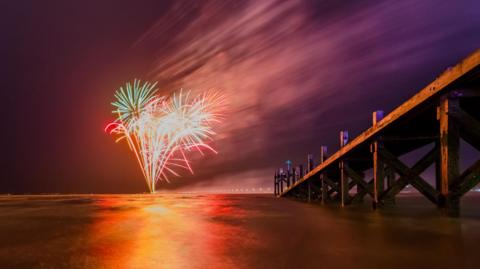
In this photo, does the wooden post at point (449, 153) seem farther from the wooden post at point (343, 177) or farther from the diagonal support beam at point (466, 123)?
the wooden post at point (343, 177)

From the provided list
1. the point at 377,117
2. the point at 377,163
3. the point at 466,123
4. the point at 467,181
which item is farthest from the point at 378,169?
the point at 466,123

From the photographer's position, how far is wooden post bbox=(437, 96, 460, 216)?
791 cm

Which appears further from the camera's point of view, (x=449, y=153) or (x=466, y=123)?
(x=449, y=153)

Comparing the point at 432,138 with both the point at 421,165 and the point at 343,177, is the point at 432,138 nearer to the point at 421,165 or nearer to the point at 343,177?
the point at 421,165

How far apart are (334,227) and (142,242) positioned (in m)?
3.81

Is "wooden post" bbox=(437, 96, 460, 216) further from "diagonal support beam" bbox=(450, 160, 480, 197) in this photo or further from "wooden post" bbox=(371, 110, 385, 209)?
"wooden post" bbox=(371, 110, 385, 209)

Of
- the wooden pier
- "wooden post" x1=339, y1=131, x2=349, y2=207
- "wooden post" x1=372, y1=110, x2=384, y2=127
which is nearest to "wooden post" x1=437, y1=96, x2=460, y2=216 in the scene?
the wooden pier

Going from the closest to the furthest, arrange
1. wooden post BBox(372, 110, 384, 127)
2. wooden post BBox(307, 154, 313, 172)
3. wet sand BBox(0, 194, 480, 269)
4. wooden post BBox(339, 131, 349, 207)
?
wet sand BBox(0, 194, 480, 269) < wooden post BBox(372, 110, 384, 127) < wooden post BBox(339, 131, 349, 207) < wooden post BBox(307, 154, 313, 172)

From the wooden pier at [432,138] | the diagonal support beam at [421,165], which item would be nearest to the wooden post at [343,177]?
the wooden pier at [432,138]

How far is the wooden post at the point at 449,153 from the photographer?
7.91 meters

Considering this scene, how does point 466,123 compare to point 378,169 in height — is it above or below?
above

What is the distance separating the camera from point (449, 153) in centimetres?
791

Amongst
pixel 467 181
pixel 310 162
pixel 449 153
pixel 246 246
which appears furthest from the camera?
pixel 310 162

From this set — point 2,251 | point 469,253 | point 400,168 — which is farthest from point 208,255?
point 400,168
